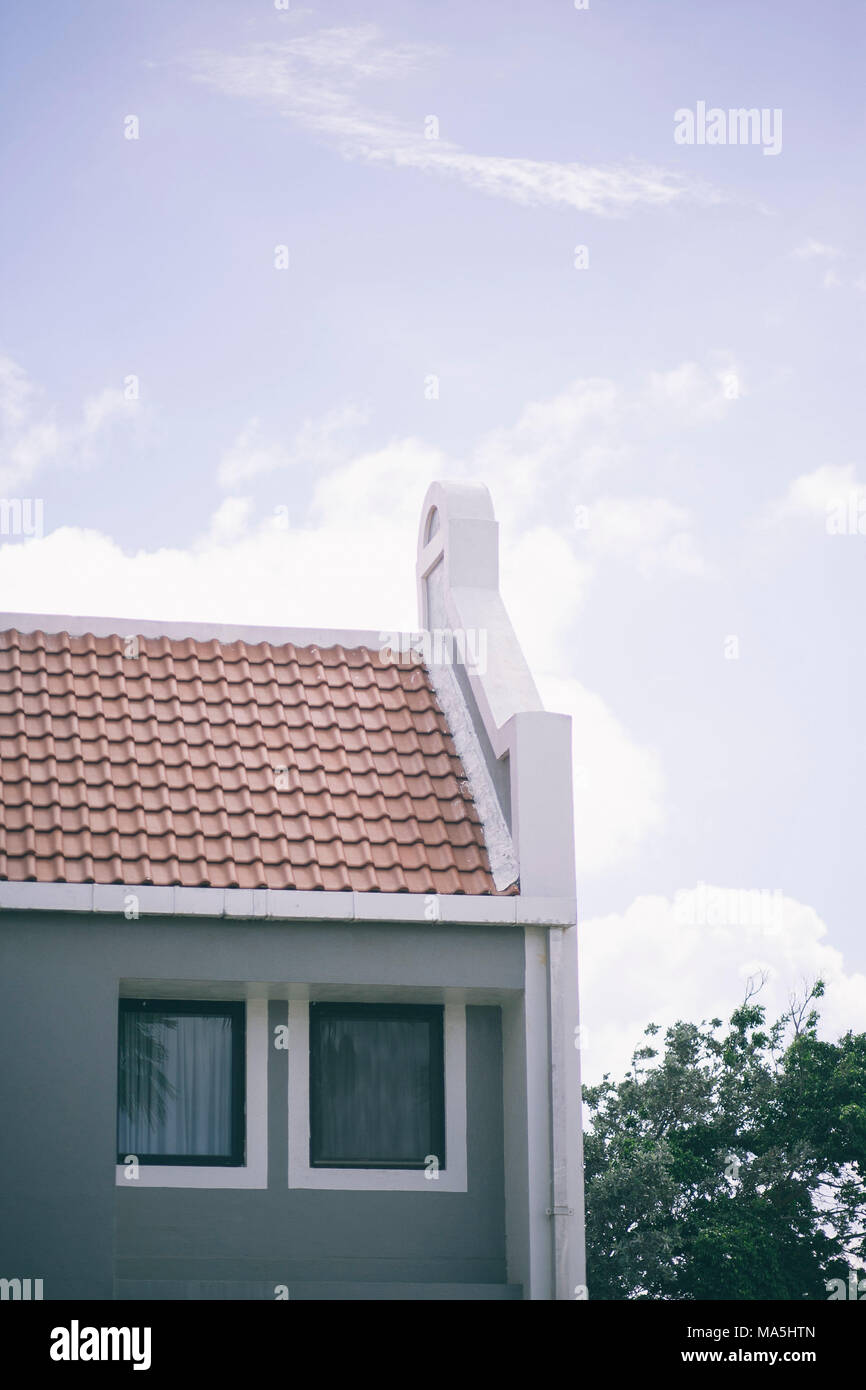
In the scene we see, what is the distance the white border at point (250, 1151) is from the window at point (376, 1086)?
1.30 ft

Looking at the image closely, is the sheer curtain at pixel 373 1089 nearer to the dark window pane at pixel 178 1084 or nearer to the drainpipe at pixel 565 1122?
the dark window pane at pixel 178 1084

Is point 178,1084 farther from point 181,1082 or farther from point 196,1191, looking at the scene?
point 196,1191

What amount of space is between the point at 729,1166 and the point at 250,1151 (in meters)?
17.4

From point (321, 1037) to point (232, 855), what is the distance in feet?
Answer: 5.47

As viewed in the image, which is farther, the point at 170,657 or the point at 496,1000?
the point at 170,657

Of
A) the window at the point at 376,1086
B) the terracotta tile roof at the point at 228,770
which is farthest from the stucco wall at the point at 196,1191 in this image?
the terracotta tile roof at the point at 228,770

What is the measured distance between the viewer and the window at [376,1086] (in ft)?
43.1

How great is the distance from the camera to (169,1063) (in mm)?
13078

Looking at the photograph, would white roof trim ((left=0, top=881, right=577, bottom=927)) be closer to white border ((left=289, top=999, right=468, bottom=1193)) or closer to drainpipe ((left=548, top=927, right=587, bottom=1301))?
drainpipe ((left=548, top=927, right=587, bottom=1301))

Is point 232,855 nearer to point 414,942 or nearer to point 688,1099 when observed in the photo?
point 414,942

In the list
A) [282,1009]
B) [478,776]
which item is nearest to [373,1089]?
[282,1009]

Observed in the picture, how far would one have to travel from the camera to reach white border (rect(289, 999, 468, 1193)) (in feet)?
42.4

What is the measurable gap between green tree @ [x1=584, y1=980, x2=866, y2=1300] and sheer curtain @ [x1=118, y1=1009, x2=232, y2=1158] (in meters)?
14.9
